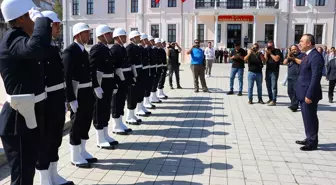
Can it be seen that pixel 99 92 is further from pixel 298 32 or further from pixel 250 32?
pixel 298 32

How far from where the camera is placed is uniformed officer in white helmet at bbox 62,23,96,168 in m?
4.66

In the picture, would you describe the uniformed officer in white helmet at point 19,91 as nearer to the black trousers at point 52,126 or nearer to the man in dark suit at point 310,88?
the black trousers at point 52,126

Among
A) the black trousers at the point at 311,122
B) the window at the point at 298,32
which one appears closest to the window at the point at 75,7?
the window at the point at 298,32

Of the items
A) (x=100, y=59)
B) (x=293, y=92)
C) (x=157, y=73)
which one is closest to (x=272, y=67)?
(x=293, y=92)

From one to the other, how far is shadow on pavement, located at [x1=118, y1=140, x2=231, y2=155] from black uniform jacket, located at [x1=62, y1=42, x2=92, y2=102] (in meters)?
1.77

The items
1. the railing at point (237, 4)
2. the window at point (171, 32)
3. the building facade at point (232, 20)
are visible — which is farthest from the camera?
the window at point (171, 32)

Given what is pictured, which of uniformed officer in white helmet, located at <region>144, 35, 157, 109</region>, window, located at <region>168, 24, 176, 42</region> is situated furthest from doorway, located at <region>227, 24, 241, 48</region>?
uniformed officer in white helmet, located at <region>144, 35, 157, 109</region>

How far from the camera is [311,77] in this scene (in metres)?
6.13

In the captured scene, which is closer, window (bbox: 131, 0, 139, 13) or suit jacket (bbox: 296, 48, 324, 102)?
suit jacket (bbox: 296, 48, 324, 102)

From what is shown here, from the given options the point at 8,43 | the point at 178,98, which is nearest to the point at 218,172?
the point at 8,43

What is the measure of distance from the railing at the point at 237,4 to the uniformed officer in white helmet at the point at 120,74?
3609 cm

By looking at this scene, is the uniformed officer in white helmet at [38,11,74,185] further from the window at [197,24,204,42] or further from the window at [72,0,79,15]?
the window at [72,0,79,15]

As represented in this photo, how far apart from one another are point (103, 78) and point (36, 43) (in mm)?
3280

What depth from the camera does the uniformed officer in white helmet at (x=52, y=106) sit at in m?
3.93
